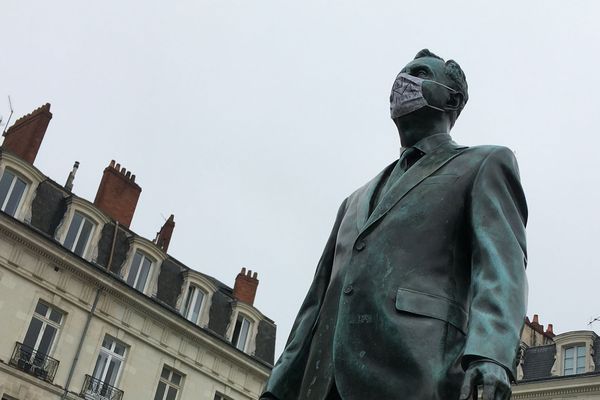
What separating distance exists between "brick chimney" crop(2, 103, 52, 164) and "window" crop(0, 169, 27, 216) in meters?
3.86

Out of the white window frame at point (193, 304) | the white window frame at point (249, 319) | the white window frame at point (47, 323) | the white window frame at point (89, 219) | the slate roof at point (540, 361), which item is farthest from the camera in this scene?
the white window frame at point (249, 319)

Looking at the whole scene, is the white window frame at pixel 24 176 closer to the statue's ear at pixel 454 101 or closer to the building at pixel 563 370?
the building at pixel 563 370

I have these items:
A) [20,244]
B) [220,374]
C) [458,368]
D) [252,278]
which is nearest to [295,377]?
[458,368]

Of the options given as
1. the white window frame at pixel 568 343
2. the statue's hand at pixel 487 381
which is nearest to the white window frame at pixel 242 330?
the white window frame at pixel 568 343

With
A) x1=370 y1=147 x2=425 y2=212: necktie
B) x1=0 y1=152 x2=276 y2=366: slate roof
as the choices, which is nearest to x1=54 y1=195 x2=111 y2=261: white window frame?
x1=0 y1=152 x2=276 y2=366: slate roof

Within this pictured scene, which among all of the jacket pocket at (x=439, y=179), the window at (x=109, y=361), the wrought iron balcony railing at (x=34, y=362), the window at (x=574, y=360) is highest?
the window at (x=574, y=360)

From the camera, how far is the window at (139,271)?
3269 cm

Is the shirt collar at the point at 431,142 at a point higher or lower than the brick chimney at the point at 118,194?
lower

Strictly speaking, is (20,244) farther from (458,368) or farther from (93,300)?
(458,368)

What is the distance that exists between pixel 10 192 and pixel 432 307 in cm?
2777

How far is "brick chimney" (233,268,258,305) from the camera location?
38.4 m

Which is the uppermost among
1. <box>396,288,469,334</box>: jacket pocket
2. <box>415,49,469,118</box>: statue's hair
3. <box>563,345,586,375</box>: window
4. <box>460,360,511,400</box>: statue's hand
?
<box>563,345,586,375</box>: window

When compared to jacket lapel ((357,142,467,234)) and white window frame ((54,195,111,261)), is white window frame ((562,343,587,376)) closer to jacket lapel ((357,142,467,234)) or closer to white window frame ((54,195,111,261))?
white window frame ((54,195,111,261))

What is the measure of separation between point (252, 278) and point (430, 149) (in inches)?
1378
